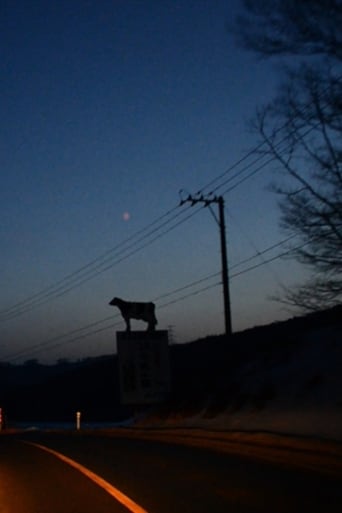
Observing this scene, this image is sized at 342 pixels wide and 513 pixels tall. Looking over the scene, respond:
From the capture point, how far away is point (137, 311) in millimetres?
42281

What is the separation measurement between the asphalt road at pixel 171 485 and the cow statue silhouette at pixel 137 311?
21.8 meters

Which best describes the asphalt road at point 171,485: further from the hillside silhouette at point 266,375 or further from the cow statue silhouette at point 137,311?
the cow statue silhouette at point 137,311

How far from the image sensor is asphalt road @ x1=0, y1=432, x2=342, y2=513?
11016 millimetres

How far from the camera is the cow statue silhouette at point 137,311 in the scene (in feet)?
138

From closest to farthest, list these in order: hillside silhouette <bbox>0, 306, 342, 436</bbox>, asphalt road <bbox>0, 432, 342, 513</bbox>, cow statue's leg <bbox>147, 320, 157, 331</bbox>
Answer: asphalt road <bbox>0, 432, 342, 513</bbox>, hillside silhouette <bbox>0, 306, 342, 436</bbox>, cow statue's leg <bbox>147, 320, 157, 331</bbox>

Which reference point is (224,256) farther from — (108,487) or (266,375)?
(108,487)

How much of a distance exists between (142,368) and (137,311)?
10.9ft

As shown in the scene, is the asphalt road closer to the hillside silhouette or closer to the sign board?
the hillside silhouette

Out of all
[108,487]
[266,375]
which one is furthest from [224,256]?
[108,487]

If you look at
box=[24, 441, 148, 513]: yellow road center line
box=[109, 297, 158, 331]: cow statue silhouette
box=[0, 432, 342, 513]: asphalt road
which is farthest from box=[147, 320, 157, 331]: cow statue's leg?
box=[0, 432, 342, 513]: asphalt road

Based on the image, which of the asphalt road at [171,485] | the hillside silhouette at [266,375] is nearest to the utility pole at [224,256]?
the hillside silhouette at [266,375]

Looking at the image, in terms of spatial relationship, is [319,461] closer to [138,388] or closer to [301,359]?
[301,359]

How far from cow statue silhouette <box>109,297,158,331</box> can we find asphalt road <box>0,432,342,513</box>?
2178cm

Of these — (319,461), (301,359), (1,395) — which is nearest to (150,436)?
(301,359)
